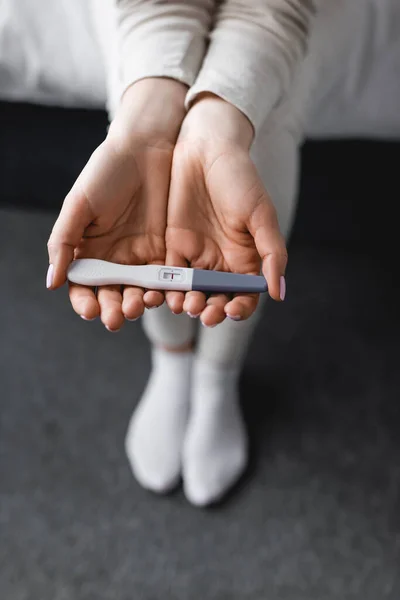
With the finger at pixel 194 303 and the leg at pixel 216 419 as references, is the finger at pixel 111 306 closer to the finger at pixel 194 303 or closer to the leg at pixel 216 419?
the finger at pixel 194 303

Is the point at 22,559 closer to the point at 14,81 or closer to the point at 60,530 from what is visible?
the point at 60,530

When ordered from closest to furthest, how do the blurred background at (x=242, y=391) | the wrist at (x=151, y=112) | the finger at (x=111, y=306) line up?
the finger at (x=111, y=306) → the wrist at (x=151, y=112) → the blurred background at (x=242, y=391)

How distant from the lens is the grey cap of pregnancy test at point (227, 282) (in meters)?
0.62

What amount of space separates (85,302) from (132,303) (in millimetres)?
43

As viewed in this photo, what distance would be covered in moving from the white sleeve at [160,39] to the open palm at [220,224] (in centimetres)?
9

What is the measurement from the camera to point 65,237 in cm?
61

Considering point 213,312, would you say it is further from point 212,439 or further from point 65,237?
point 212,439

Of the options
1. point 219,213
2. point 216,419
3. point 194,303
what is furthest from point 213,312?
point 216,419

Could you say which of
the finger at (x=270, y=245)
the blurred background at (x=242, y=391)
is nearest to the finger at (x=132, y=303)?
the finger at (x=270, y=245)

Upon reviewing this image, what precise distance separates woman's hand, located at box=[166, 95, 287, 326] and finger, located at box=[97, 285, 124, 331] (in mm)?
52

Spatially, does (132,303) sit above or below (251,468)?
above

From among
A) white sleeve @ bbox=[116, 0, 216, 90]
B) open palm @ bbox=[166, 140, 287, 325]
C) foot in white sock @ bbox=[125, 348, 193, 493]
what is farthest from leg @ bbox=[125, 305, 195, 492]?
white sleeve @ bbox=[116, 0, 216, 90]

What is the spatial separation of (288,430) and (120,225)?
1.59ft

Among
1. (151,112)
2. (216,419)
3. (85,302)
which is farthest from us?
(216,419)
